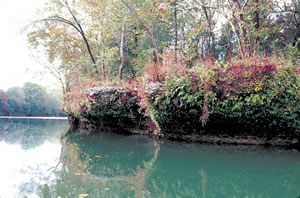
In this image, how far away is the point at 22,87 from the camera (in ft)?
129

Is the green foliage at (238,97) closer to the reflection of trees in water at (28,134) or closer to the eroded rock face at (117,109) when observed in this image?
the eroded rock face at (117,109)

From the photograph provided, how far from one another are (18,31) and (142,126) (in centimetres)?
986

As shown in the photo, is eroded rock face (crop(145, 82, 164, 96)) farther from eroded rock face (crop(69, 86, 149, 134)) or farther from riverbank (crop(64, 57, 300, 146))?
eroded rock face (crop(69, 86, 149, 134))

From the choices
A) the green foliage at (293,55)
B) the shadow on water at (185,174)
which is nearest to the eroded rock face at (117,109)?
the shadow on water at (185,174)

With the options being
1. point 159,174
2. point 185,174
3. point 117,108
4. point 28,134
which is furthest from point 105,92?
point 185,174

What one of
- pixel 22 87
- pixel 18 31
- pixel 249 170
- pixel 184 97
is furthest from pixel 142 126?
pixel 22 87

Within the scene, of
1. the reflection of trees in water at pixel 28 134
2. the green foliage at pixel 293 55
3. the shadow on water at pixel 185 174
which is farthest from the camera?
the reflection of trees in water at pixel 28 134

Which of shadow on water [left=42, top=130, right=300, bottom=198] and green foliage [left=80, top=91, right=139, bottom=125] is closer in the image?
shadow on water [left=42, top=130, right=300, bottom=198]

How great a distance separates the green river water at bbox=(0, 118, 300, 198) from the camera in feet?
9.14

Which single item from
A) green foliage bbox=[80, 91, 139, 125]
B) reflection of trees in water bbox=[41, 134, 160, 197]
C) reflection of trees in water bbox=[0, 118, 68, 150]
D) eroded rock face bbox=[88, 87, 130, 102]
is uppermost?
eroded rock face bbox=[88, 87, 130, 102]

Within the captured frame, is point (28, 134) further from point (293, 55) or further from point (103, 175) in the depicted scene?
point (293, 55)

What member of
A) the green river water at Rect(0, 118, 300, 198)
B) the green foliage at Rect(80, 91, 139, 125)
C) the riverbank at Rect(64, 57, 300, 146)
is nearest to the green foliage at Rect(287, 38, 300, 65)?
the riverbank at Rect(64, 57, 300, 146)

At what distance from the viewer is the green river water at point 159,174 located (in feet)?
9.14

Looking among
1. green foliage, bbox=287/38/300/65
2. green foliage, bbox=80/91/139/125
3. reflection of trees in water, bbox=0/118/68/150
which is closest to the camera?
green foliage, bbox=287/38/300/65
